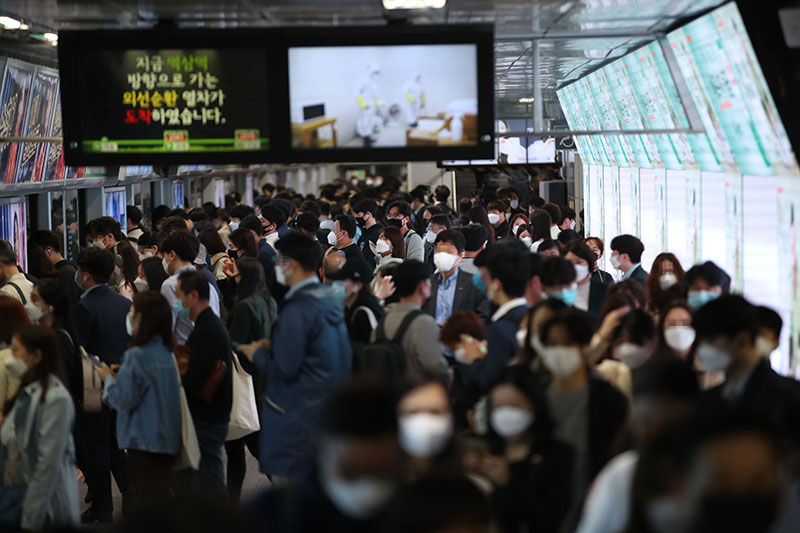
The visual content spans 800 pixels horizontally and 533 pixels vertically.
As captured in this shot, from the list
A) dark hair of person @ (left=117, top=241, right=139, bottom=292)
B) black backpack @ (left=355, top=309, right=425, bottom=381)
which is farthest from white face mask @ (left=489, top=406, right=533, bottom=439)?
dark hair of person @ (left=117, top=241, right=139, bottom=292)

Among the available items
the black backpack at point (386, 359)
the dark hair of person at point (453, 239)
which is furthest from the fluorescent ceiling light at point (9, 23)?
the dark hair of person at point (453, 239)

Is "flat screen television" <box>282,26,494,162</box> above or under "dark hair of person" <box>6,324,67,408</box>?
above

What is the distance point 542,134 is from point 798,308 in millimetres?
1890

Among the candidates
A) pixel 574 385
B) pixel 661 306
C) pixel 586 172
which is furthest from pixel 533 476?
pixel 586 172

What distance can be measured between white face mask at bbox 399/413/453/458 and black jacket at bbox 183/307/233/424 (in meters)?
2.82

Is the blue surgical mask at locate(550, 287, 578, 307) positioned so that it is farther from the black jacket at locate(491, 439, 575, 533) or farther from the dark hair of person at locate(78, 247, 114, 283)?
the dark hair of person at locate(78, 247, 114, 283)

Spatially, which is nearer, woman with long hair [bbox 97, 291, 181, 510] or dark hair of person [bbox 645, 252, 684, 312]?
woman with long hair [bbox 97, 291, 181, 510]

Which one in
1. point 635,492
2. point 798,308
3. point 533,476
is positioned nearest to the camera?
point 635,492

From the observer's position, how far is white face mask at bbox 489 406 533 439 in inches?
149

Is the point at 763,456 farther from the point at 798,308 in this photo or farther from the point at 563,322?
the point at 798,308

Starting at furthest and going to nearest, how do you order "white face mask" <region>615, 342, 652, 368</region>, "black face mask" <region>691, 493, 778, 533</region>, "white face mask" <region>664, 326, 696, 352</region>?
"white face mask" <region>664, 326, 696, 352</region> → "white face mask" <region>615, 342, 652, 368</region> → "black face mask" <region>691, 493, 778, 533</region>

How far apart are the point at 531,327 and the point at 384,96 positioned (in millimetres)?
2234

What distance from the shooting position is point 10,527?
17.0 ft

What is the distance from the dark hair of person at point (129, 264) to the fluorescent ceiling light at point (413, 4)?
11.2 ft
